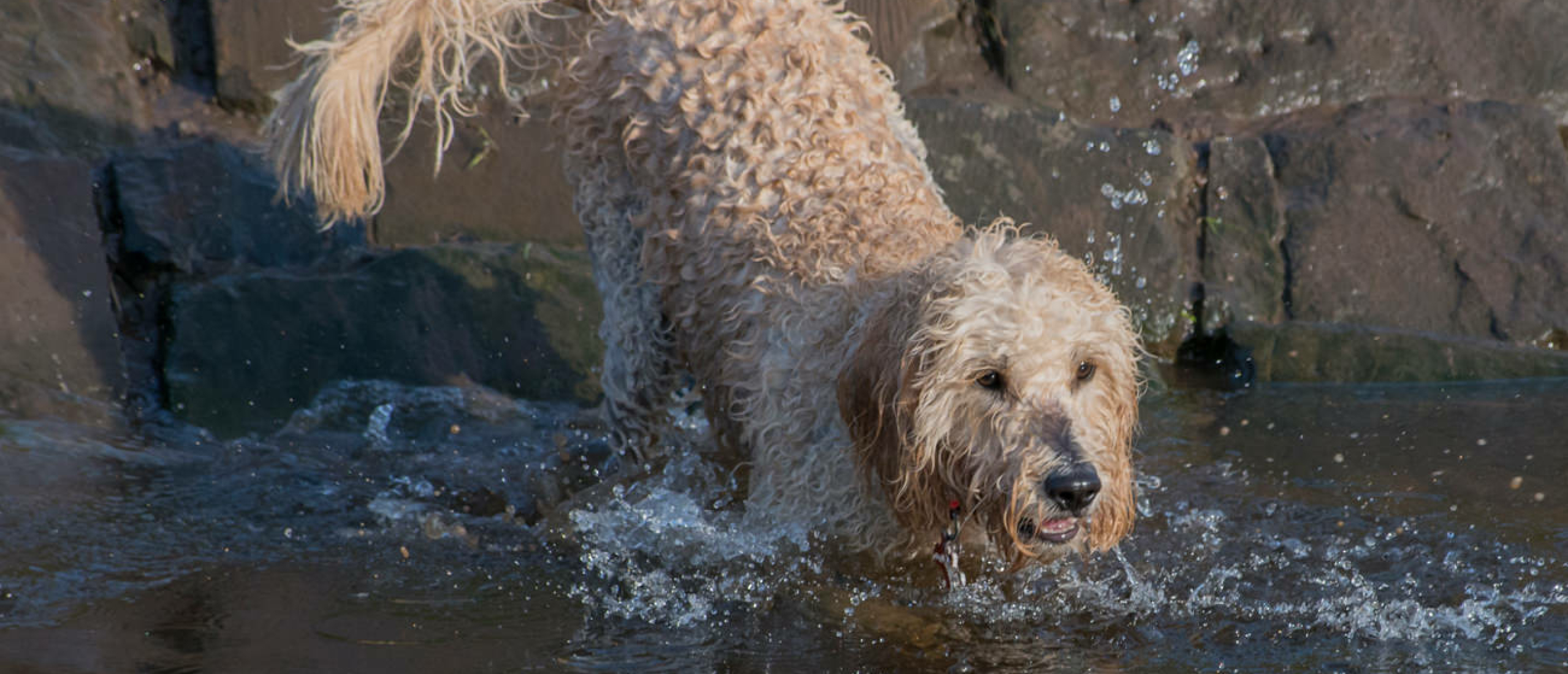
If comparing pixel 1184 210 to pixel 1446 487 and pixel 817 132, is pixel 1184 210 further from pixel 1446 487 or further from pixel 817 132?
pixel 817 132

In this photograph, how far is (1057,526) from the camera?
10.8 feet

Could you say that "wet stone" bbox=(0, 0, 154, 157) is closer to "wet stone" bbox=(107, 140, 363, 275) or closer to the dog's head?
"wet stone" bbox=(107, 140, 363, 275)

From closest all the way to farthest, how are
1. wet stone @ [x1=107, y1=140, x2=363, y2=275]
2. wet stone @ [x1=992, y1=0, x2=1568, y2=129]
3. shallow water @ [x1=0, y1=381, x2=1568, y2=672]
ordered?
shallow water @ [x1=0, y1=381, x2=1568, y2=672] < wet stone @ [x1=107, y1=140, x2=363, y2=275] < wet stone @ [x1=992, y1=0, x2=1568, y2=129]

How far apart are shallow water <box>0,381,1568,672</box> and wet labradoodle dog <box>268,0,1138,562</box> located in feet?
0.88

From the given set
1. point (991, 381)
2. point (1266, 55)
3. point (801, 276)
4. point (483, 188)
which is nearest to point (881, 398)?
point (991, 381)

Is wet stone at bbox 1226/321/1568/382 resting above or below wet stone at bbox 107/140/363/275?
above

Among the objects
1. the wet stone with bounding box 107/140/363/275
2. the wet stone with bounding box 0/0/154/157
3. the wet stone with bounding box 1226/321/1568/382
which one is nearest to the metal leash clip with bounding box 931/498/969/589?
the wet stone with bounding box 1226/321/1568/382

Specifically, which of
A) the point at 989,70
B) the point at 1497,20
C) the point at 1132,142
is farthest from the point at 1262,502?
the point at 1497,20

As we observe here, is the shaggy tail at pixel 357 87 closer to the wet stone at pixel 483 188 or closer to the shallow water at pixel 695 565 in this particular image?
the shallow water at pixel 695 565

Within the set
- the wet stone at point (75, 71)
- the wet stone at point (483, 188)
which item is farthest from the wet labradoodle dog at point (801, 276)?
the wet stone at point (75, 71)

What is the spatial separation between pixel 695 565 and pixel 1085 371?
1249 millimetres

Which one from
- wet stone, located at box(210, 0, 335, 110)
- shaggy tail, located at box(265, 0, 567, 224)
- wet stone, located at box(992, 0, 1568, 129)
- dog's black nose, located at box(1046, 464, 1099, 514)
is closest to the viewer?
dog's black nose, located at box(1046, 464, 1099, 514)

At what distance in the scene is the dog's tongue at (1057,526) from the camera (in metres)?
3.28

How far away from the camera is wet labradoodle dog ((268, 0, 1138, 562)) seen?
330 cm
